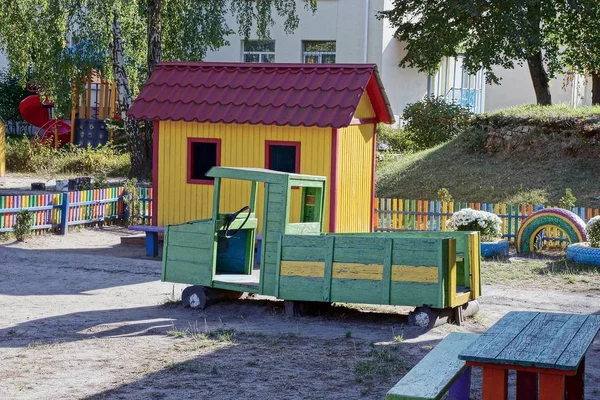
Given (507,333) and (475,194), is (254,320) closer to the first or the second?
(507,333)

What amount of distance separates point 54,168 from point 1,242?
12.4 meters

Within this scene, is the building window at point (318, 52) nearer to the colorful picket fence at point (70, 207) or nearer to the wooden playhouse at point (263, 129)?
the colorful picket fence at point (70, 207)

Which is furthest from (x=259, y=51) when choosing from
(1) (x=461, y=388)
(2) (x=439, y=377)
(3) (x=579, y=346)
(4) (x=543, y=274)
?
(3) (x=579, y=346)

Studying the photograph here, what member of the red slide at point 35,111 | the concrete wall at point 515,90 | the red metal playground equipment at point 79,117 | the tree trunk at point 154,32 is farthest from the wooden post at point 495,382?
the concrete wall at point 515,90

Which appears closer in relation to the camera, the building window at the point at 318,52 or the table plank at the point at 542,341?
the table plank at the point at 542,341

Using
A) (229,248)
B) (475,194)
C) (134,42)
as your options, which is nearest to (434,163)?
(475,194)

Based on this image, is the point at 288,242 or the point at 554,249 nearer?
the point at 288,242

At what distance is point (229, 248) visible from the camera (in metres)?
12.2

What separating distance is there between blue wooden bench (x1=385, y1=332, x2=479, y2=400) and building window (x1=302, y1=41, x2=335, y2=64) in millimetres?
28159

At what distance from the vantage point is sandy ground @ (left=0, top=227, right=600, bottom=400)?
8102 mm

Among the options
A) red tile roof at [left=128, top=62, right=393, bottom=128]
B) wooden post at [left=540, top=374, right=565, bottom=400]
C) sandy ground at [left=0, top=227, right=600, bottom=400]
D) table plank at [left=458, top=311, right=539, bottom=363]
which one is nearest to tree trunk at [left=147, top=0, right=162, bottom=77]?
red tile roof at [left=128, top=62, right=393, bottom=128]

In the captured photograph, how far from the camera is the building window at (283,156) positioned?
15743 mm

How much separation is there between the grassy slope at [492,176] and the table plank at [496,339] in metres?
14.5

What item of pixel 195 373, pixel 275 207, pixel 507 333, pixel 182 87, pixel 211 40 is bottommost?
pixel 195 373
